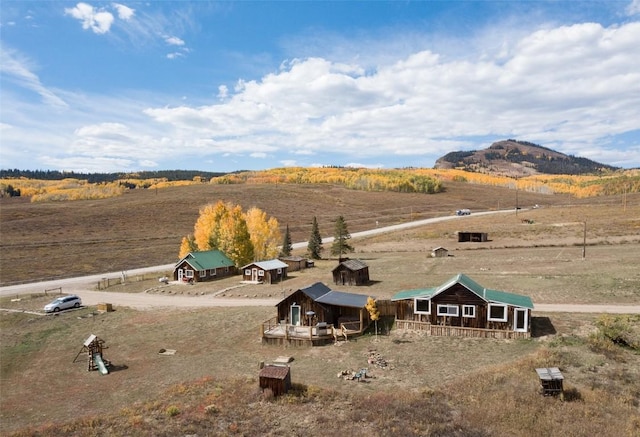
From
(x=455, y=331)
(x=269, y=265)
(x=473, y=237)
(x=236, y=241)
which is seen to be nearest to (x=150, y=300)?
(x=269, y=265)

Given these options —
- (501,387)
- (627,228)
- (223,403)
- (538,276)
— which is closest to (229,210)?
(538,276)

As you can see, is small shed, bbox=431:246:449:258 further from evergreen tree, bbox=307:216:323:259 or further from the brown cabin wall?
the brown cabin wall

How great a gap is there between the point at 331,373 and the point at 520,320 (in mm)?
15817

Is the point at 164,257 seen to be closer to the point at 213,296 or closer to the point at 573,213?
the point at 213,296

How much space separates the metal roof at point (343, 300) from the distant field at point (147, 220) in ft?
197

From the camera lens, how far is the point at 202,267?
65250 millimetres

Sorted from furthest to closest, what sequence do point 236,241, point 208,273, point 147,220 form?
point 147,220, point 236,241, point 208,273

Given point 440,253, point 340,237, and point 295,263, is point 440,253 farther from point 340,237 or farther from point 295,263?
point 295,263

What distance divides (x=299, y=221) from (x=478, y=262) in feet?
270

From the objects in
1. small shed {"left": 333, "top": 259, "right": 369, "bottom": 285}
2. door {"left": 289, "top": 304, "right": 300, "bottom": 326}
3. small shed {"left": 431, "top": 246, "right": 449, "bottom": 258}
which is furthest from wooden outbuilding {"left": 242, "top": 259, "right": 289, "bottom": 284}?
small shed {"left": 431, "top": 246, "right": 449, "bottom": 258}

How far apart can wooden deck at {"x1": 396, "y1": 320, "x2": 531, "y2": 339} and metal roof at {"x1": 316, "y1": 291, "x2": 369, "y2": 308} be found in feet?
12.3

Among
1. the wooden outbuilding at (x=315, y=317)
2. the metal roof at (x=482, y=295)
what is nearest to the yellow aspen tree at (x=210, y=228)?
the wooden outbuilding at (x=315, y=317)

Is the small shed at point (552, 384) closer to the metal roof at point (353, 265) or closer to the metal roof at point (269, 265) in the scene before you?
the metal roof at point (353, 265)

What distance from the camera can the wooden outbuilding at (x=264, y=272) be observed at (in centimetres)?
6128
